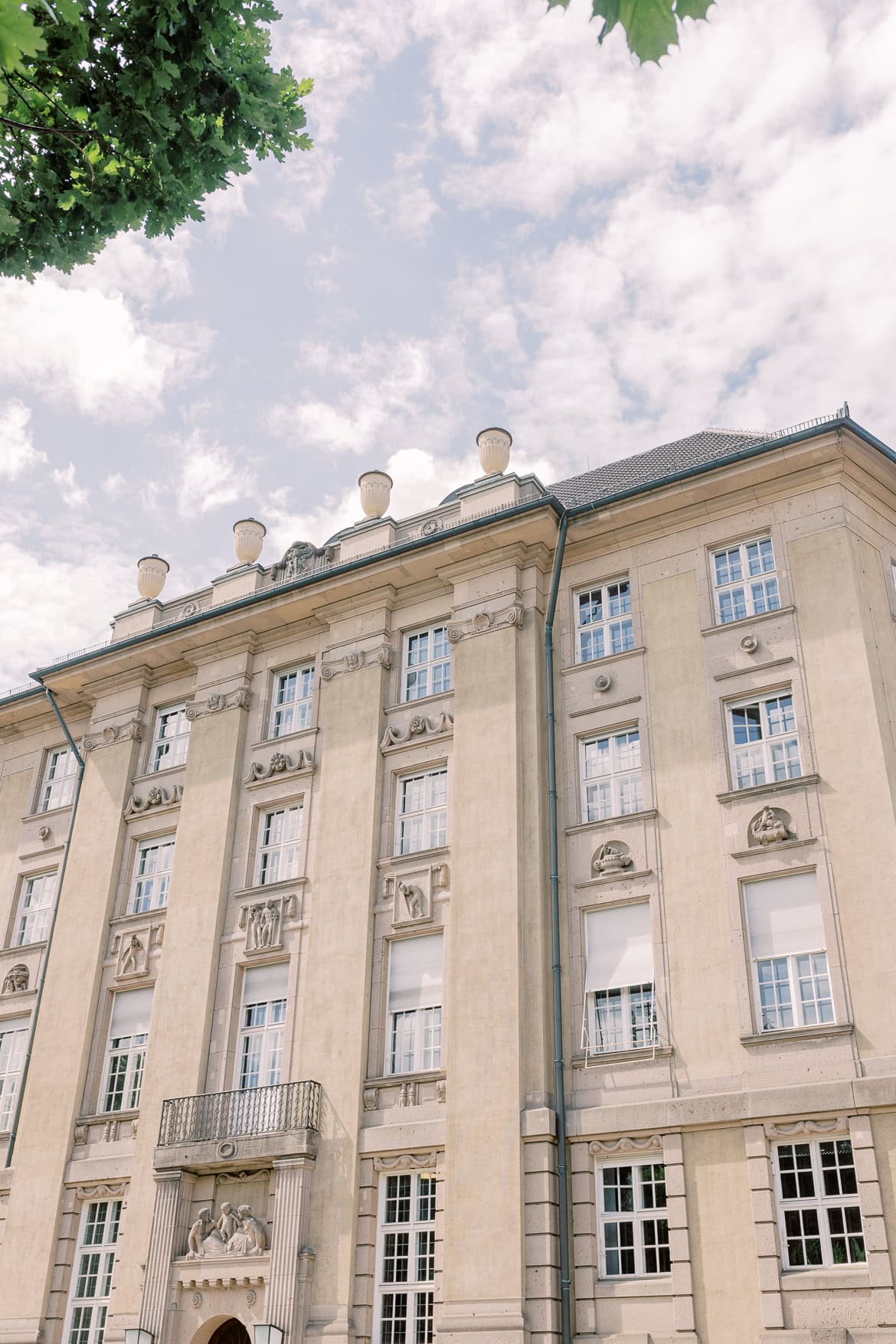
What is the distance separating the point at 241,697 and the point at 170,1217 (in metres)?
11.2

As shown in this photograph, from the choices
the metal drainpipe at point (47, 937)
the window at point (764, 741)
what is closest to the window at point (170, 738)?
the metal drainpipe at point (47, 937)

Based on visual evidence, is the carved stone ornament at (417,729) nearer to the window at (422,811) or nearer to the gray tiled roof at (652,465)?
the window at (422,811)

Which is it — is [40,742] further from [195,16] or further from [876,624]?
[195,16]

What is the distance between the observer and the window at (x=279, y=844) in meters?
26.2

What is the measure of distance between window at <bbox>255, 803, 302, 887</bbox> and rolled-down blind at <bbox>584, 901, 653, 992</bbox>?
6.99m

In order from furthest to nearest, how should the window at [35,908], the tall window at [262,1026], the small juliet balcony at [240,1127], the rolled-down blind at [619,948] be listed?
the window at [35,908] < the tall window at [262,1026] < the small juliet balcony at [240,1127] < the rolled-down blind at [619,948]

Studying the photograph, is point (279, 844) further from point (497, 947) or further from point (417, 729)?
point (497, 947)

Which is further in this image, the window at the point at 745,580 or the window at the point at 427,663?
the window at the point at 427,663

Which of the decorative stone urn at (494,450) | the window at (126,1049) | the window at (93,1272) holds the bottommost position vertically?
the window at (93,1272)

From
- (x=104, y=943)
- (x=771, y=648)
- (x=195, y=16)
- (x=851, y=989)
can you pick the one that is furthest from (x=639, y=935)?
(x=195, y=16)

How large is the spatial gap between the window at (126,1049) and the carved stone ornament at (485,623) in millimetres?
10153

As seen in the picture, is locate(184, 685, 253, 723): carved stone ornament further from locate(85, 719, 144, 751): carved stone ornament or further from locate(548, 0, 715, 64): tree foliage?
locate(548, 0, 715, 64): tree foliage

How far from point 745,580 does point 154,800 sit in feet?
47.3

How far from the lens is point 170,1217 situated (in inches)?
878
